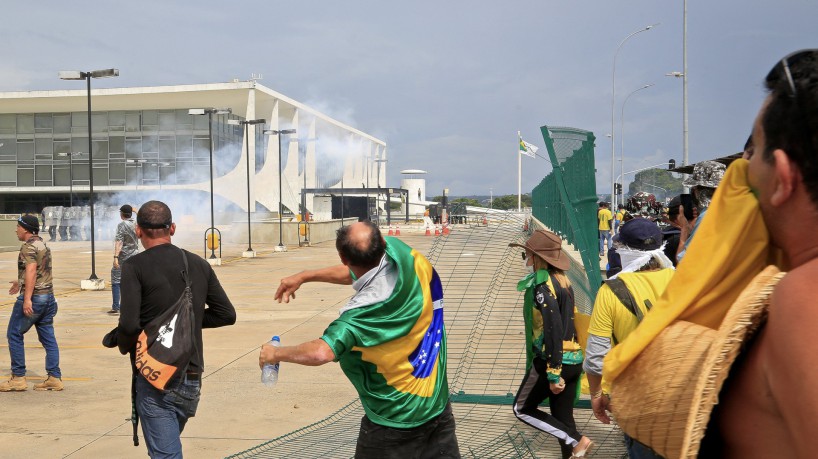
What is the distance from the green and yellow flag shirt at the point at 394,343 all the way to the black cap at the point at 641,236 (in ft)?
4.27

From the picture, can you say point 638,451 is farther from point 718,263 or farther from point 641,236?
point 718,263

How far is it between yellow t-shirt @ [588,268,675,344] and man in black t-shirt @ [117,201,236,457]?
2.17 m

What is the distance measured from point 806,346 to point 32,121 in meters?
70.2

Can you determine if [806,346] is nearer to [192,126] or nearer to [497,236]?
[497,236]

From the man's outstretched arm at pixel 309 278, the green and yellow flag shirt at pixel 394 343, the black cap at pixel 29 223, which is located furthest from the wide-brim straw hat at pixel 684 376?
the black cap at pixel 29 223

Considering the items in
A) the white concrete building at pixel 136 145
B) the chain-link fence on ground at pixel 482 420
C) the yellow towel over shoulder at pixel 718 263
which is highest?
the white concrete building at pixel 136 145

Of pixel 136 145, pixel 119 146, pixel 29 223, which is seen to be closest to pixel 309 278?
pixel 29 223

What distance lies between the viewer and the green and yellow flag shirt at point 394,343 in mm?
3199

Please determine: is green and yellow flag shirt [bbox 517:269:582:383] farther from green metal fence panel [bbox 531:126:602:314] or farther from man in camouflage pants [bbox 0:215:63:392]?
man in camouflage pants [bbox 0:215:63:392]

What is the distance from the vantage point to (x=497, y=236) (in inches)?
238

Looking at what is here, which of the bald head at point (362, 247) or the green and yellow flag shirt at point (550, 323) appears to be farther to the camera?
Answer: the green and yellow flag shirt at point (550, 323)

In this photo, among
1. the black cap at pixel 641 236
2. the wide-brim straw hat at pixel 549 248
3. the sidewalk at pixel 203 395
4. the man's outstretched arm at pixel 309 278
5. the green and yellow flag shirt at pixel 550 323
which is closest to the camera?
the man's outstretched arm at pixel 309 278

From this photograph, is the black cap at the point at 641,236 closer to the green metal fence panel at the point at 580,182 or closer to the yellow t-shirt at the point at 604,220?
the green metal fence panel at the point at 580,182

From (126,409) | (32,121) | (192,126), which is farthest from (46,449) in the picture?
(32,121)
